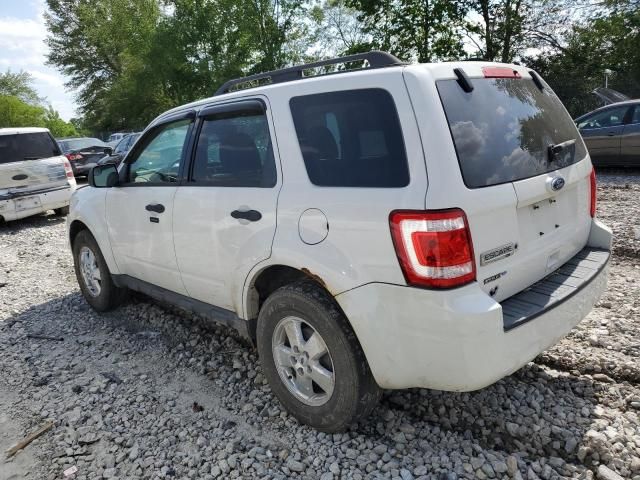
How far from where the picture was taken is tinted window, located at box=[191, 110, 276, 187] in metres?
2.87

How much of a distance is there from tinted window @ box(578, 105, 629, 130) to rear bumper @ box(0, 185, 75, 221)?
10.8 meters

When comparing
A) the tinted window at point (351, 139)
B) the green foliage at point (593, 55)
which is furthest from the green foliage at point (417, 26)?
the tinted window at point (351, 139)

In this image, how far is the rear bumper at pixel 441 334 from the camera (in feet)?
6.99

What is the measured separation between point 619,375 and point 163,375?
305cm

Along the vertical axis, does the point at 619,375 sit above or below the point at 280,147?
below

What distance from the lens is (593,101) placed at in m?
19.6

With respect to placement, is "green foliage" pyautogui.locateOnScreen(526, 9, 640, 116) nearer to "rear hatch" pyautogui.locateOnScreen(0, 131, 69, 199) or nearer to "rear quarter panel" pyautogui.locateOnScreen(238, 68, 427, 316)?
"rear hatch" pyautogui.locateOnScreen(0, 131, 69, 199)

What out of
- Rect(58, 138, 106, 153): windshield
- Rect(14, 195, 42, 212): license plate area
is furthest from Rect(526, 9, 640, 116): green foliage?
Rect(14, 195, 42, 212): license plate area

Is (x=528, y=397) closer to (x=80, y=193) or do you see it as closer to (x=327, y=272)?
(x=327, y=272)

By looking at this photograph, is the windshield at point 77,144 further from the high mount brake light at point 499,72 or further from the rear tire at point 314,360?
the high mount brake light at point 499,72

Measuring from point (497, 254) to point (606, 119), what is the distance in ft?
32.7

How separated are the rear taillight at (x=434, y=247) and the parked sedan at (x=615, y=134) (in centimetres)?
976

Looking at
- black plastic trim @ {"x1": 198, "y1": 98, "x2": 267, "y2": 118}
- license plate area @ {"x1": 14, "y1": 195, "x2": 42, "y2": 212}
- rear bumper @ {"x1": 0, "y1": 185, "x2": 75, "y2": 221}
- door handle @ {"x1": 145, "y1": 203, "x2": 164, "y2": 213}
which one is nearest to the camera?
black plastic trim @ {"x1": 198, "y1": 98, "x2": 267, "y2": 118}

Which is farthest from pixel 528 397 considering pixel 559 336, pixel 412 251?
pixel 412 251
